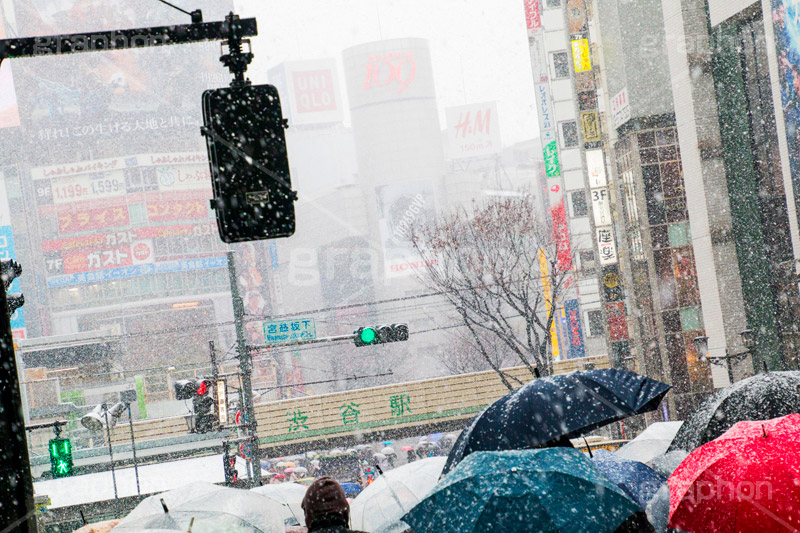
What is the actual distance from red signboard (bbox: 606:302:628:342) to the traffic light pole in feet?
66.5

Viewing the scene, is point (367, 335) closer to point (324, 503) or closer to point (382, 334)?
point (382, 334)

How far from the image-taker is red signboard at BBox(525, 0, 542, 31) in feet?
131

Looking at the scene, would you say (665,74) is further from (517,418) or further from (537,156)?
(537,156)

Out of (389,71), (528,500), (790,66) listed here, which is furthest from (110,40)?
(389,71)

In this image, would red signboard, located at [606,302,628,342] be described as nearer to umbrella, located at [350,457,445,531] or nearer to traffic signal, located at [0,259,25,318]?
umbrella, located at [350,457,445,531]

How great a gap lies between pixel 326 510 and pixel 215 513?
181 cm

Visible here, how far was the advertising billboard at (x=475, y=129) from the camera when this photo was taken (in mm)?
134125

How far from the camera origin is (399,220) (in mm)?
107188

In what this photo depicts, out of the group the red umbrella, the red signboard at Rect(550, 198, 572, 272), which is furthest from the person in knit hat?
the red signboard at Rect(550, 198, 572, 272)

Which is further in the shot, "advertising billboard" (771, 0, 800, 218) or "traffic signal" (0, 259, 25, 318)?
"advertising billboard" (771, 0, 800, 218)

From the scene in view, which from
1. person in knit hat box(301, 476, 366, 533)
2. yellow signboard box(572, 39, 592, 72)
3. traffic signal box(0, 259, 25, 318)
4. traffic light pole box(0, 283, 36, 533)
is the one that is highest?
yellow signboard box(572, 39, 592, 72)

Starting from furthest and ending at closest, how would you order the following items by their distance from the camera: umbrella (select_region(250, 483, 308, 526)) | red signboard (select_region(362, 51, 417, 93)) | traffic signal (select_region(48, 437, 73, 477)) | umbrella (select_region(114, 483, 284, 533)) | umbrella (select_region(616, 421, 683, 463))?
1. red signboard (select_region(362, 51, 417, 93))
2. traffic signal (select_region(48, 437, 73, 477))
3. umbrella (select_region(250, 483, 308, 526))
4. umbrella (select_region(616, 421, 683, 463))
5. umbrella (select_region(114, 483, 284, 533))

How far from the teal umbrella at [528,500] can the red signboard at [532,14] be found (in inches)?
1497

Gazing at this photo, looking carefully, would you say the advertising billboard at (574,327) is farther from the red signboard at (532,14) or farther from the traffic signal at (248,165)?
the traffic signal at (248,165)
